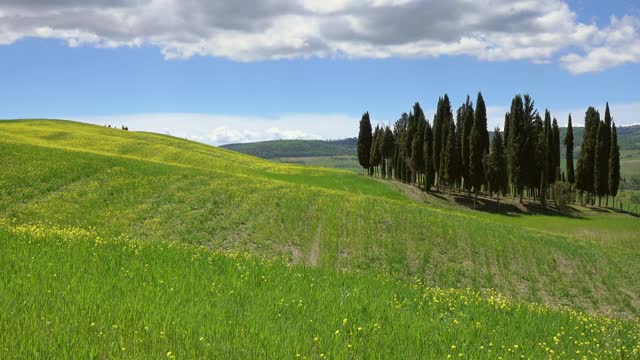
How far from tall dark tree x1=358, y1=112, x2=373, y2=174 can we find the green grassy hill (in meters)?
52.3

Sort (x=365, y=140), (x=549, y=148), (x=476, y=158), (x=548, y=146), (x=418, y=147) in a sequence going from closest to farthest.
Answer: (x=476, y=158) → (x=418, y=147) → (x=548, y=146) → (x=549, y=148) → (x=365, y=140)

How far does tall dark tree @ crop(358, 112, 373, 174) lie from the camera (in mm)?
113000

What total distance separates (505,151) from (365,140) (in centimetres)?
3772

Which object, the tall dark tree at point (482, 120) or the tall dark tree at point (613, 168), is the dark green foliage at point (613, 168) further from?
the tall dark tree at point (482, 120)

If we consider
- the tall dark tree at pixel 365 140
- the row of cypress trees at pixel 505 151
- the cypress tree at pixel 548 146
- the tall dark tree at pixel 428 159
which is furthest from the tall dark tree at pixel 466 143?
the tall dark tree at pixel 365 140

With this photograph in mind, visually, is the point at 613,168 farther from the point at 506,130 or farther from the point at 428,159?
the point at 428,159

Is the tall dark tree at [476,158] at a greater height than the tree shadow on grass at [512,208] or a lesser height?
greater

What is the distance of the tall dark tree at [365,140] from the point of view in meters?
113

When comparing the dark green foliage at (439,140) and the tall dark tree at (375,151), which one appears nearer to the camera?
the dark green foliage at (439,140)

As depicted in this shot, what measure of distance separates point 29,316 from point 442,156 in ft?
282

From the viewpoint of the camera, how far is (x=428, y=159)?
92812mm

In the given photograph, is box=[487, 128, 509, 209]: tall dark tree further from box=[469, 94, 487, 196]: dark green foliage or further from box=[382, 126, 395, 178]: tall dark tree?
box=[382, 126, 395, 178]: tall dark tree

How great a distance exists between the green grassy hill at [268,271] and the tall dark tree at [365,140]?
2060 inches

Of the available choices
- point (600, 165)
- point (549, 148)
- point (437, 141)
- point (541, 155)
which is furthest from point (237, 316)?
point (549, 148)
